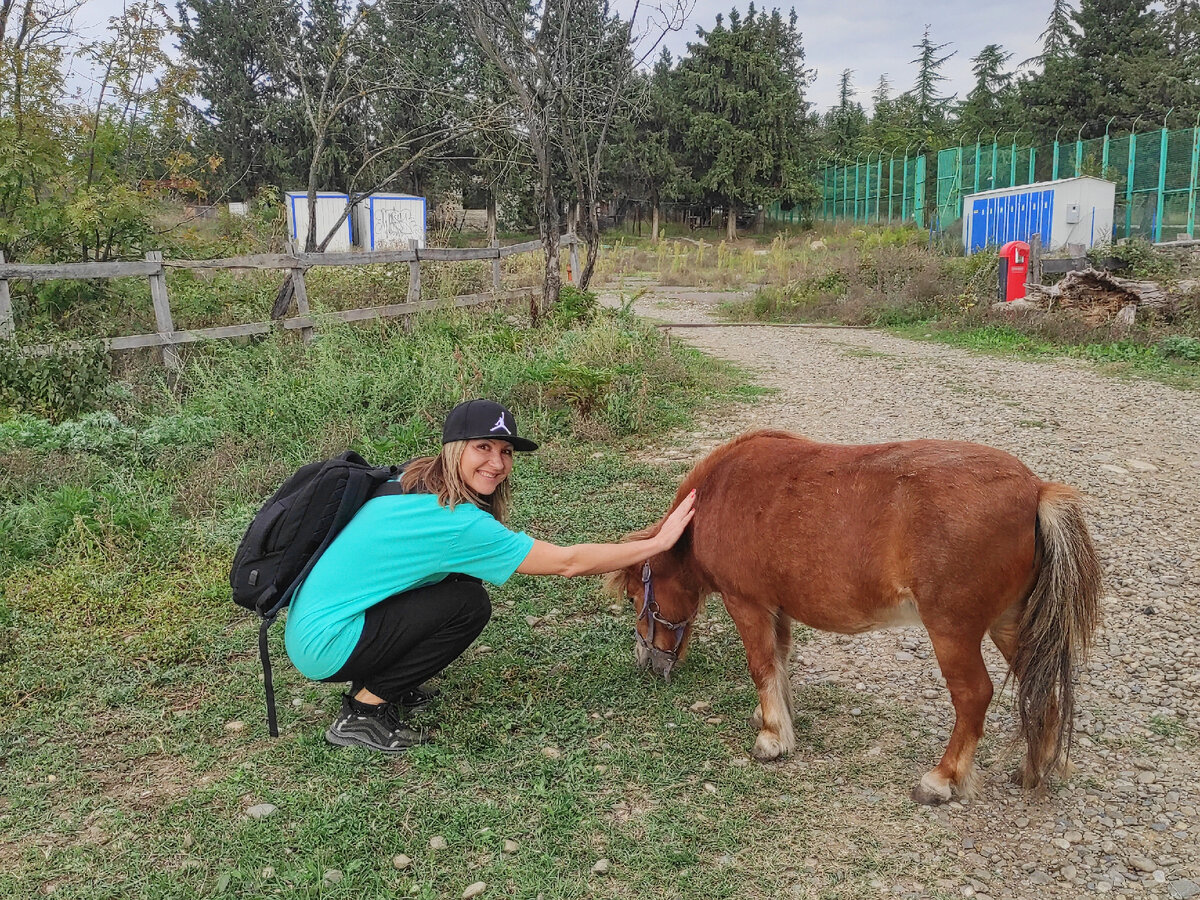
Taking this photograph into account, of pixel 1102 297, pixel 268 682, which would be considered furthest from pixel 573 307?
pixel 268 682

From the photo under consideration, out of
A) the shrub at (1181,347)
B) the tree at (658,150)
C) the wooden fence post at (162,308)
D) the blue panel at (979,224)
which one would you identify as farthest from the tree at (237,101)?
the shrub at (1181,347)

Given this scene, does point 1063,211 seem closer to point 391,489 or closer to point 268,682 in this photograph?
point 391,489

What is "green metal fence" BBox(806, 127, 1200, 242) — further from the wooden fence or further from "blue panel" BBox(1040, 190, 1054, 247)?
the wooden fence

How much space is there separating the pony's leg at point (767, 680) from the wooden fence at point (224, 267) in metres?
6.75

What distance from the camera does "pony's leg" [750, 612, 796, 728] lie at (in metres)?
3.46

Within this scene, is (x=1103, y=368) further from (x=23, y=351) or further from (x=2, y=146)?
(x=2, y=146)

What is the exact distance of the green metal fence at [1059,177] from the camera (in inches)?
720

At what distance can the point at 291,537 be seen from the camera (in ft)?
10.5

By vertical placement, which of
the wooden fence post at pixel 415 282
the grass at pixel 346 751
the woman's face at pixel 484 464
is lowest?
the grass at pixel 346 751

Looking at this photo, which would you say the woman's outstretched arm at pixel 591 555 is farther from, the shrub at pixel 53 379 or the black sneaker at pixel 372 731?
the shrub at pixel 53 379

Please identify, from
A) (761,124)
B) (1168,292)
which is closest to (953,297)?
(1168,292)

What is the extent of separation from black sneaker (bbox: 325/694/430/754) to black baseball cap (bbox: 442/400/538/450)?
3.79ft

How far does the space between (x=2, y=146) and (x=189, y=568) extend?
591 cm

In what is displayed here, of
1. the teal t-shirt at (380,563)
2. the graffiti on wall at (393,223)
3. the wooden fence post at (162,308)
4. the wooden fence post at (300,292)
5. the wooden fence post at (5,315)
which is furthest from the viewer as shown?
the graffiti on wall at (393,223)
